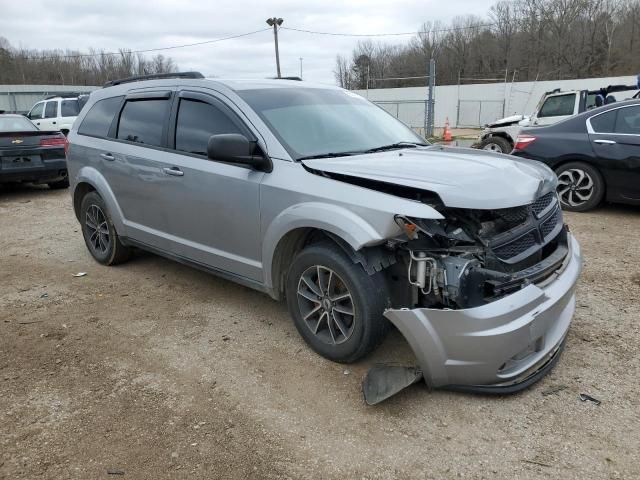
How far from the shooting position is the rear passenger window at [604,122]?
21.9 feet

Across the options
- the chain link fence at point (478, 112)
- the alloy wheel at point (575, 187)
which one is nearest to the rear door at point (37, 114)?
the alloy wheel at point (575, 187)

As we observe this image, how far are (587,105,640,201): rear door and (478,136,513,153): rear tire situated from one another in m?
4.52

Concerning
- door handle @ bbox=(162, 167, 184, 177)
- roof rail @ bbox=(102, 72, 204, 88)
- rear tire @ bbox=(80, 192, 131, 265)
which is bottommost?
rear tire @ bbox=(80, 192, 131, 265)

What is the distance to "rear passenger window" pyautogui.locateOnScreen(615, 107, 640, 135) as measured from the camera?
646cm

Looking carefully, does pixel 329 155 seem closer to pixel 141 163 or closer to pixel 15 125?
pixel 141 163

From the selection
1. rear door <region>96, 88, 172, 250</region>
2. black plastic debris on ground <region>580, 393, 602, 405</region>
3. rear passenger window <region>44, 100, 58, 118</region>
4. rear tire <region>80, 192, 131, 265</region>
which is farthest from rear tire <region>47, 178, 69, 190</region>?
black plastic debris on ground <region>580, 393, 602, 405</region>

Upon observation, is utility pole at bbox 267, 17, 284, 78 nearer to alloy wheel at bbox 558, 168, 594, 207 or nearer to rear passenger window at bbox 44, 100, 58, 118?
rear passenger window at bbox 44, 100, 58, 118

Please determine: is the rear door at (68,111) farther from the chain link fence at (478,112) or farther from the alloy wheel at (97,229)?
the chain link fence at (478,112)

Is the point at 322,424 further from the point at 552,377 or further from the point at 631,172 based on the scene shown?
the point at 631,172

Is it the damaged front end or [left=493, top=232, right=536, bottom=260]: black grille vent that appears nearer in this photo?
the damaged front end

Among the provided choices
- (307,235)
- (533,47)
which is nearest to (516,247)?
(307,235)

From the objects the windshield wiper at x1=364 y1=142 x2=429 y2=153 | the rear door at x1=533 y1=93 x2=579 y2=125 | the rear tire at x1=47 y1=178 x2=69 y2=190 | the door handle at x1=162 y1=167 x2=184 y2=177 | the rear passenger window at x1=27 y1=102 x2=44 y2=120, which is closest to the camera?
the windshield wiper at x1=364 y1=142 x2=429 y2=153

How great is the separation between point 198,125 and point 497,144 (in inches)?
358

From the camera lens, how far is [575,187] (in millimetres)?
6953
